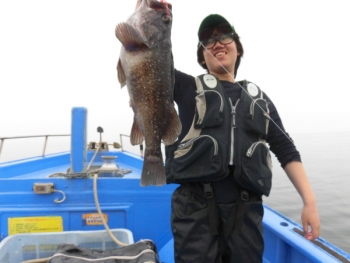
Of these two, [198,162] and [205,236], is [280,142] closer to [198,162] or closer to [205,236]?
[198,162]

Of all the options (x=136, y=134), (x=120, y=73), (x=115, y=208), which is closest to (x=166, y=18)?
(x=120, y=73)

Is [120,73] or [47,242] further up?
[120,73]

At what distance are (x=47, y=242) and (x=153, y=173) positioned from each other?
1581 mm

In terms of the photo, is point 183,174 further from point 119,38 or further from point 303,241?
point 303,241

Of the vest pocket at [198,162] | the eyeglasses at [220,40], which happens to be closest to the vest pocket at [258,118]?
the vest pocket at [198,162]

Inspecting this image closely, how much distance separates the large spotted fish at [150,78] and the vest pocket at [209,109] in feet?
0.62

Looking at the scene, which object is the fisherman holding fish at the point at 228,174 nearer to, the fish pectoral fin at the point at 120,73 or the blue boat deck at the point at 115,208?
the fish pectoral fin at the point at 120,73

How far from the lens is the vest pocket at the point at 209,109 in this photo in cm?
196

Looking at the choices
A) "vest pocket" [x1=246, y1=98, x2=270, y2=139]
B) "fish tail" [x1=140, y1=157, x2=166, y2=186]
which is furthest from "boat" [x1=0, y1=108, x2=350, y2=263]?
"vest pocket" [x1=246, y1=98, x2=270, y2=139]

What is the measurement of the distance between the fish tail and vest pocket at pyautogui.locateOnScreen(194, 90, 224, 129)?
0.37 m

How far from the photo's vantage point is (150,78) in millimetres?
1780

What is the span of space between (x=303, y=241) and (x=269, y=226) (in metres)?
0.43

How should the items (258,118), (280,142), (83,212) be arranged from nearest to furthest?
(258,118)
(280,142)
(83,212)

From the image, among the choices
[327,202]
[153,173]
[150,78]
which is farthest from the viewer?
[327,202]
